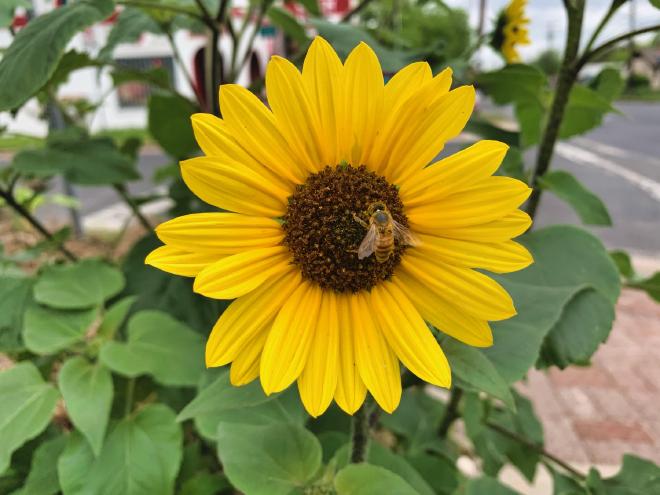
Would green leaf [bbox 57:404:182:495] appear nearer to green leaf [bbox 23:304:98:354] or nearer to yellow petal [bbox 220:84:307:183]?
green leaf [bbox 23:304:98:354]

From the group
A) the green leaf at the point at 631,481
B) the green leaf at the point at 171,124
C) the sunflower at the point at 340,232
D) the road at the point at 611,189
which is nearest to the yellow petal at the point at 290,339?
the sunflower at the point at 340,232

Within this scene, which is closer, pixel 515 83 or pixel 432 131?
pixel 432 131

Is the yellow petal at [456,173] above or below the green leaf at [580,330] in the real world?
above

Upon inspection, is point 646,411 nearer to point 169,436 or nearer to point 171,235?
point 169,436

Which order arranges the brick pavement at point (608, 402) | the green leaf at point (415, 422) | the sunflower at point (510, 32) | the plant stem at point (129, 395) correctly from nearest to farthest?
the plant stem at point (129, 395) < the sunflower at point (510, 32) < the green leaf at point (415, 422) < the brick pavement at point (608, 402)

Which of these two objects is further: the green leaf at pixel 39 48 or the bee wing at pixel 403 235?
the green leaf at pixel 39 48

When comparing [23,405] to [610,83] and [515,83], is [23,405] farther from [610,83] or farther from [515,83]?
[610,83]

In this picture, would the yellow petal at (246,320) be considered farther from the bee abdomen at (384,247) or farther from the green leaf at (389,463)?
the green leaf at (389,463)

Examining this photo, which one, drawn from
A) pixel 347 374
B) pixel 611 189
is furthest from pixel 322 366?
pixel 611 189

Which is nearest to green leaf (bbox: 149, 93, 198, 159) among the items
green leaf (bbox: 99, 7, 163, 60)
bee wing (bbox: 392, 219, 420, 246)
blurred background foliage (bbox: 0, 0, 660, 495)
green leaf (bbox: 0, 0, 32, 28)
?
blurred background foliage (bbox: 0, 0, 660, 495)
